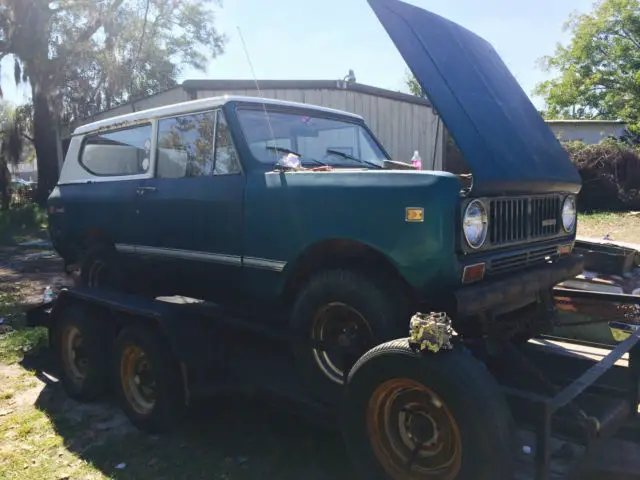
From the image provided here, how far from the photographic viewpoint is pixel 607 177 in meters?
16.8

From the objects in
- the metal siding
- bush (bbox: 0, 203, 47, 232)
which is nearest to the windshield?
the metal siding

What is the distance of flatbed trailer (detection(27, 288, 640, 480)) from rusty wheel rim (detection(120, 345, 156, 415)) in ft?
0.44

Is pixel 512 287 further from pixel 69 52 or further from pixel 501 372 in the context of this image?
pixel 69 52

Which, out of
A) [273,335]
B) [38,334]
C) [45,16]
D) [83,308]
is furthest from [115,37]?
[273,335]

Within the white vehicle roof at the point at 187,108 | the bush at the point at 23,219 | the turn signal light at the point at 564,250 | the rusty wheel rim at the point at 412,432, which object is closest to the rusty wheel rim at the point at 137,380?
the white vehicle roof at the point at 187,108

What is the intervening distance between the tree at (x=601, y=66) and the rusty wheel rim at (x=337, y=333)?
30.5m

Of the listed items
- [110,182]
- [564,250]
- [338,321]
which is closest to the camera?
[338,321]

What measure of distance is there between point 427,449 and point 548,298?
65.3 inches

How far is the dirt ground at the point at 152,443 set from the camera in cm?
342

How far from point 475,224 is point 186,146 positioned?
7.61ft

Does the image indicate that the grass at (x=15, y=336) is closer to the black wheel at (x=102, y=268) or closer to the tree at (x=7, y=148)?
the black wheel at (x=102, y=268)

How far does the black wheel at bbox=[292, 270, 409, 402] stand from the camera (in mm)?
2953

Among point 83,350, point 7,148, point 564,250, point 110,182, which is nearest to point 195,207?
point 110,182

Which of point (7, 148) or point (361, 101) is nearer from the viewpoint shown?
point (361, 101)
